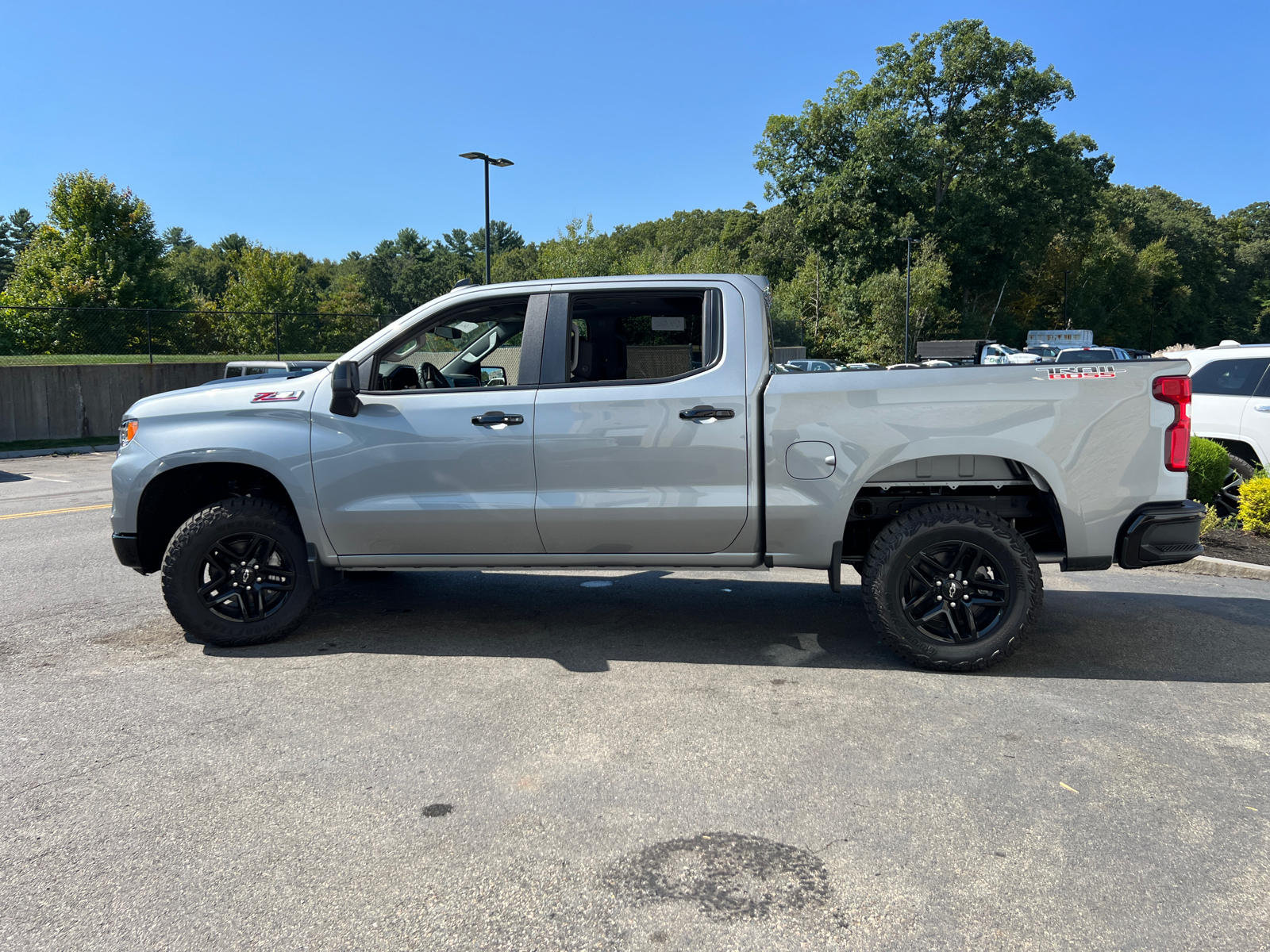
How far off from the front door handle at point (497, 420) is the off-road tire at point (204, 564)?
4.11 feet

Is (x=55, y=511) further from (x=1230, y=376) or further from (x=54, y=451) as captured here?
(x=1230, y=376)

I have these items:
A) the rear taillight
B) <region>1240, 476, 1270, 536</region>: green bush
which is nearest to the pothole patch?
the rear taillight

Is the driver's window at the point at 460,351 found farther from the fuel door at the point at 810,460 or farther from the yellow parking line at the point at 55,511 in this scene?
the yellow parking line at the point at 55,511

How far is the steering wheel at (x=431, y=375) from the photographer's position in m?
5.34

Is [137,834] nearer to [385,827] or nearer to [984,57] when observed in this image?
[385,827]

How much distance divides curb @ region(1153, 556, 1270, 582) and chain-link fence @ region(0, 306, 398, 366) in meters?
22.7

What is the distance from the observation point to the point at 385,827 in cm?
319

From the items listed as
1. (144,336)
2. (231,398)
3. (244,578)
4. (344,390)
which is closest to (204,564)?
(244,578)

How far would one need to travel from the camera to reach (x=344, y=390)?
485 centimetres

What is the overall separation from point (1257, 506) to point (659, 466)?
650 cm

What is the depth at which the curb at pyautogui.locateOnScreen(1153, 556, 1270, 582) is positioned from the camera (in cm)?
724

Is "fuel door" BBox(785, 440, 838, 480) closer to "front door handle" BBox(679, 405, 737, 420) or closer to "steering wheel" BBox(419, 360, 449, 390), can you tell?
"front door handle" BBox(679, 405, 737, 420)

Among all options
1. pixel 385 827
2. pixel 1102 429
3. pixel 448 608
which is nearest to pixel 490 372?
pixel 448 608

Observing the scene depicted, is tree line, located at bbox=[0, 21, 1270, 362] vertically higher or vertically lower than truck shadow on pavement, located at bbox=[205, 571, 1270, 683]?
higher
